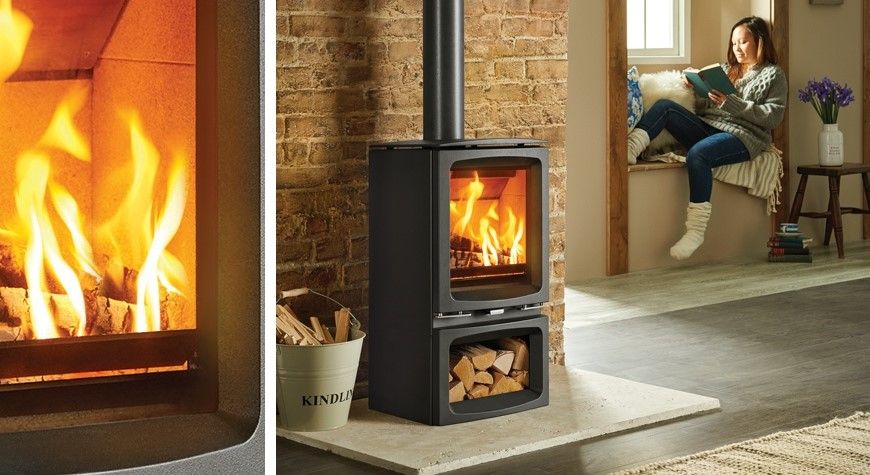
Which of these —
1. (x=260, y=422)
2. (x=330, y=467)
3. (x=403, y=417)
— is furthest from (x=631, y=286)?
(x=260, y=422)

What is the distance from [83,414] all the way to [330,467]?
2.94 feet

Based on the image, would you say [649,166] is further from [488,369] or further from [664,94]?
[488,369]

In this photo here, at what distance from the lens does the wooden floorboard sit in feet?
10.3

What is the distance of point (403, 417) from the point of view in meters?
3.41

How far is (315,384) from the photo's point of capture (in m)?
3.25

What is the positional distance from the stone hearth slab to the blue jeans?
3.02m

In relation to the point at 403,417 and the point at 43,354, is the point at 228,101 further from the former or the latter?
the point at 403,417

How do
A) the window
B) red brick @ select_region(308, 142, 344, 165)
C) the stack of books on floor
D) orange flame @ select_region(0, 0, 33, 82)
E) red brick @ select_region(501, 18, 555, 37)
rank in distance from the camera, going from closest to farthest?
orange flame @ select_region(0, 0, 33, 82) < red brick @ select_region(308, 142, 344, 165) < red brick @ select_region(501, 18, 555, 37) < the stack of books on floor < the window

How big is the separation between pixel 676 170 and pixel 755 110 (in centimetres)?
55

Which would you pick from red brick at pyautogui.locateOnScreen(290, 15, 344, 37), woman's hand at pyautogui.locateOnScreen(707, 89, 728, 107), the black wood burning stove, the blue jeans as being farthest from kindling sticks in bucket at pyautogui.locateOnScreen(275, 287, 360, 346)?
woman's hand at pyautogui.locateOnScreen(707, 89, 728, 107)

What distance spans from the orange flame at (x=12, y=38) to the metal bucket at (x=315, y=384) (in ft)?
3.87

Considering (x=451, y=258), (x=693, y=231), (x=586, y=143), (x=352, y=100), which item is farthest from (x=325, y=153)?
(x=693, y=231)

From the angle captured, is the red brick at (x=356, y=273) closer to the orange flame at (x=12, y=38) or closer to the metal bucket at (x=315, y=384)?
the metal bucket at (x=315, y=384)

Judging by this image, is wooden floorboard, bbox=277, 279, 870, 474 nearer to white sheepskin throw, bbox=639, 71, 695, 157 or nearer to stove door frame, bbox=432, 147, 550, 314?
stove door frame, bbox=432, 147, 550, 314
